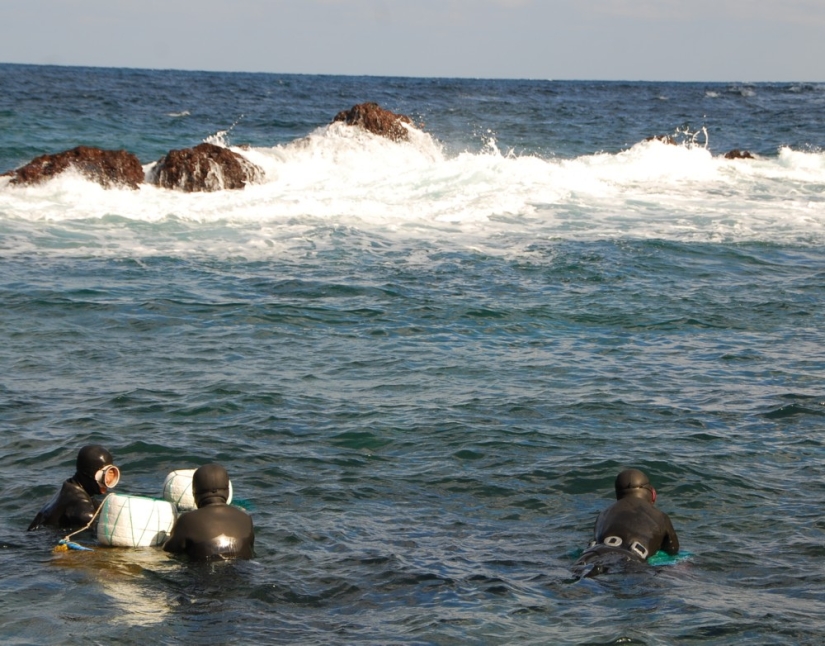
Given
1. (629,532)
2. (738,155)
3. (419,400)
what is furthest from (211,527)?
(738,155)

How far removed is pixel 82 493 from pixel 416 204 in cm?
1487

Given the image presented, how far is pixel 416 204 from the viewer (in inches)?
883

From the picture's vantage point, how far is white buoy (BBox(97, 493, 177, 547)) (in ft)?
25.3

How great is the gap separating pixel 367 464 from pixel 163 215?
38.5 feet

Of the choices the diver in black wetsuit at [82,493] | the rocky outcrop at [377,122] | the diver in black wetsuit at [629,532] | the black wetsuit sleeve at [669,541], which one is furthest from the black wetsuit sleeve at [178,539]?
the rocky outcrop at [377,122]

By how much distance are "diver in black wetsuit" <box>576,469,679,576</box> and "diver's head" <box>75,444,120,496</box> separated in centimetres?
356

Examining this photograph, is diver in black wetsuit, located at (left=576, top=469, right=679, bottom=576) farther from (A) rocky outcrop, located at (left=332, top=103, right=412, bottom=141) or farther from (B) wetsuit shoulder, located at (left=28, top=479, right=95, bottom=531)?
(A) rocky outcrop, located at (left=332, top=103, right=412, bottom=141)

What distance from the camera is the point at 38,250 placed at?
17344 mm

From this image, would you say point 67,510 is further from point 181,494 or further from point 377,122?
point 377,122

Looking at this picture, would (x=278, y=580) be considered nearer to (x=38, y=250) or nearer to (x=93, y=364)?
(x=93, y=364)

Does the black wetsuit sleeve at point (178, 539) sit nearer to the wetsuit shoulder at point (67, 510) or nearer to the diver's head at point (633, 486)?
the wetsuit shoulder at point (67, 510)

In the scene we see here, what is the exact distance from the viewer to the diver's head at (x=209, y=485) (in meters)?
7.61

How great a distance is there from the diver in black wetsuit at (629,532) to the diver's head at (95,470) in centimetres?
356

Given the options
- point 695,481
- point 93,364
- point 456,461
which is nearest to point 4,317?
point 93,364
